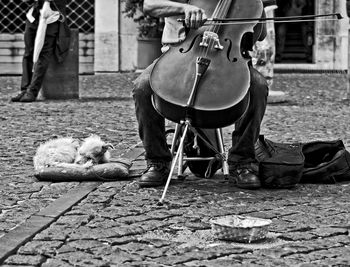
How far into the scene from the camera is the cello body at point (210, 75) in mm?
5316

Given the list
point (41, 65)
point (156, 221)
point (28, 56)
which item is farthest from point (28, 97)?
point (156, 221)

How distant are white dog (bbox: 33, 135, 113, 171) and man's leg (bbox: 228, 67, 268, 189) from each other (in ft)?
2.73

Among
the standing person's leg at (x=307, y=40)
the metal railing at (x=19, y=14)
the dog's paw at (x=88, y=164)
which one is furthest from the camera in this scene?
the standing person's leg at (x=307, y=40)

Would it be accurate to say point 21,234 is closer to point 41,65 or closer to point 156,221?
point 156,221

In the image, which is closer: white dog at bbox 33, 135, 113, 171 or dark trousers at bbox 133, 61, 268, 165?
dark trousers at bbox 133, 61, 268, 165

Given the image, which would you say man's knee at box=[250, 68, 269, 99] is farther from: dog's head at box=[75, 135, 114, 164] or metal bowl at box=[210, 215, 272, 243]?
metal bowl at box=[210, 215, 272, 243]

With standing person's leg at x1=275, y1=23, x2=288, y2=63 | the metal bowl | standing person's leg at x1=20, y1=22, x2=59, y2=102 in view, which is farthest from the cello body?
standing person's leg at x1=275, y1=23, x2=288, y2=63

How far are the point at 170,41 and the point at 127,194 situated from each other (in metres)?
0.91

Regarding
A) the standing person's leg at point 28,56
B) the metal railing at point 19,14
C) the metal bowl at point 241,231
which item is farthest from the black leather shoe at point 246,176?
the metal railing at point 19,14

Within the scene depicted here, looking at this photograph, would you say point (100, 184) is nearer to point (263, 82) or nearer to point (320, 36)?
point (263, 82)

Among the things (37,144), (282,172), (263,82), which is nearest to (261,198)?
(282,172)

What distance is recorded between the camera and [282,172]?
5668 mm

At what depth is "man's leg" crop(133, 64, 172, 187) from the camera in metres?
5.72

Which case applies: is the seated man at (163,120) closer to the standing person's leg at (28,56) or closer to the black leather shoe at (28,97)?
the black leather shoe at (28,97)
